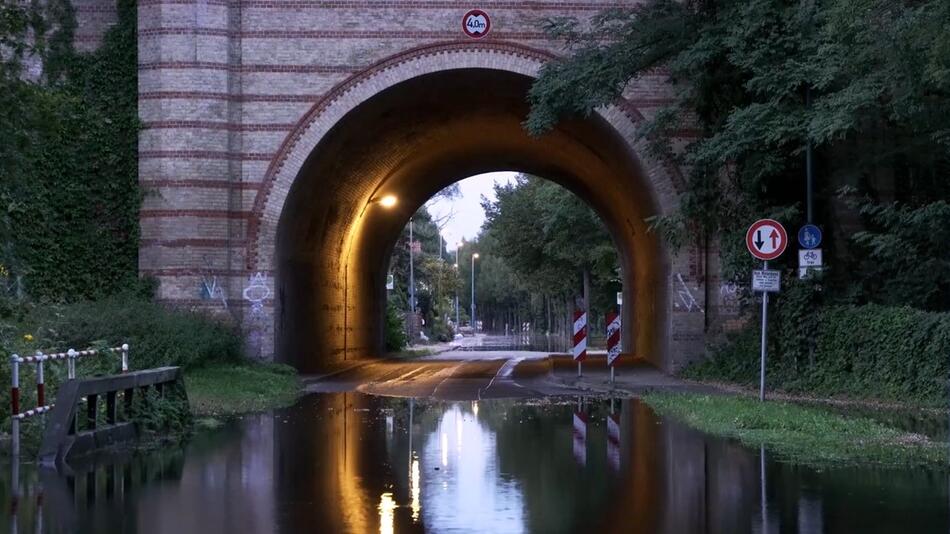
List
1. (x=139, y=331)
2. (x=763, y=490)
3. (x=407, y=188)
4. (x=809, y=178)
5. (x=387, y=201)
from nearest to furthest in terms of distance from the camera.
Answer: (x=763, y=490)
(x=139, y=331)
(x=809, y=178)
(x=387, y=201)
(x=407, y=188)

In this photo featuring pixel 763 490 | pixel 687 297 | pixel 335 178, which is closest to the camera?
pixel 763 490

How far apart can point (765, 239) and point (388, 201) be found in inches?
841

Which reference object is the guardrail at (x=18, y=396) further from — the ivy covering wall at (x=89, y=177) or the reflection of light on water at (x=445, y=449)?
the ivy covering wall at (x=89, y=177)

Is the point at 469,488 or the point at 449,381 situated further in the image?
the point at 449,381

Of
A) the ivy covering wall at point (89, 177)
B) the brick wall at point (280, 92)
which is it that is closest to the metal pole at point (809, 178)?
the brick wall at point (280, 92)

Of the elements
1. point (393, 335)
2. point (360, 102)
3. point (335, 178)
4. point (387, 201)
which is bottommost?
point (393, 335)

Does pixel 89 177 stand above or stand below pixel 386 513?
above

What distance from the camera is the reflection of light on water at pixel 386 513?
9.17 metres

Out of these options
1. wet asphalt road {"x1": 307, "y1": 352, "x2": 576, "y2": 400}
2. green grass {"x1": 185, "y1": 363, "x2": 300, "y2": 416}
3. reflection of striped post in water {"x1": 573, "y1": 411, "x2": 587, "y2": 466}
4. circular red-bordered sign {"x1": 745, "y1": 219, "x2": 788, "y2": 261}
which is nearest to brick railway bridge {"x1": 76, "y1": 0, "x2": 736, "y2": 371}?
green grass {"x1": 185, "y1": 363, "x2": 300, "y2": 416}

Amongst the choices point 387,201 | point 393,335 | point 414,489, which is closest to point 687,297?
point 387,201

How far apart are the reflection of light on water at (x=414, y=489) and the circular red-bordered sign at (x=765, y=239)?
9.05 m

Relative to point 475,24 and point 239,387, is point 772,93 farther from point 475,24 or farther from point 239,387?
point 239,387

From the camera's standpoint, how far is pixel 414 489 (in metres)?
11.2

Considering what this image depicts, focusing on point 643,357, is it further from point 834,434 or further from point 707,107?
point 834,434
